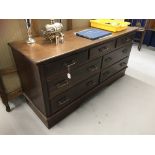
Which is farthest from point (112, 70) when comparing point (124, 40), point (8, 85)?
point (8, 85)

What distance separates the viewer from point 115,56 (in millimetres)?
1768

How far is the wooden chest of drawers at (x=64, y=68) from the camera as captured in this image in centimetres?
109

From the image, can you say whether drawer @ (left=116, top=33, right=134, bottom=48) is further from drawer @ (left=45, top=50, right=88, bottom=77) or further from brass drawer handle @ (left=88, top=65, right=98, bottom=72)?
drawer @ (left=45, top=50, right=88, bottom=77)

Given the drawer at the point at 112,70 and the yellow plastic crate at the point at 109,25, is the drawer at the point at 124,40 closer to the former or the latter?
the yellow plastic crate at the point at 109,25

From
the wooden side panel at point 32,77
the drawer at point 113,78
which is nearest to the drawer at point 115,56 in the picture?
the drawer at point 113,78

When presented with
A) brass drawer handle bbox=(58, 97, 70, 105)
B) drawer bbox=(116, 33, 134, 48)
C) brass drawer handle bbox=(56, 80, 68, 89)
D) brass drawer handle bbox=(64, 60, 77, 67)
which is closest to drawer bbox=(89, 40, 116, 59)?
drawer bbox=(116, 33, 134, 48)

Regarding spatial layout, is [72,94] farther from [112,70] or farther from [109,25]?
[109,25]

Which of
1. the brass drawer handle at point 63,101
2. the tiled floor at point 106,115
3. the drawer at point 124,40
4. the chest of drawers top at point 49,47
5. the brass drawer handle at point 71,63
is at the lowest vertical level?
the tiled floor at point 106,115

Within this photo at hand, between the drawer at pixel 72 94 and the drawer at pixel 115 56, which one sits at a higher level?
the drawer at pixel 115 56

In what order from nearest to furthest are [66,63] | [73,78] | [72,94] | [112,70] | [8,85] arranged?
1. [66,63]
2. [73,78]
3. [72,94]
4. [8,85]
5. [112,70]

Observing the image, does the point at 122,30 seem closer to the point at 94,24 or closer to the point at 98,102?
the point at 94,24

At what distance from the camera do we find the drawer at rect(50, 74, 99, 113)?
1.30m

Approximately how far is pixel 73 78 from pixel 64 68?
7.2 inches

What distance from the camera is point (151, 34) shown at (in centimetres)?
326
